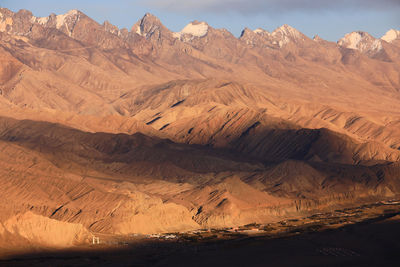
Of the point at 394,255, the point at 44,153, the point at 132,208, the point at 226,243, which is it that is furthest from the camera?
the point at 44,153

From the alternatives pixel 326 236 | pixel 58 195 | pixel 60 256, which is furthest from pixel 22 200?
pixel 326 236

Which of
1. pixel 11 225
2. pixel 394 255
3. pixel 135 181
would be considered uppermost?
pixel 135 181

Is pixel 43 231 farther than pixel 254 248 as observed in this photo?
Yes

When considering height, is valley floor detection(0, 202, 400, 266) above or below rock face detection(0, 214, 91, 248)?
below

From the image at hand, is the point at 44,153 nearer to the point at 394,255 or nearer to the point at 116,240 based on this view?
the point at 116,240

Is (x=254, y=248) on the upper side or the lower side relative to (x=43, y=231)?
lower

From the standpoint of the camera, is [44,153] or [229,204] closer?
[229,204]

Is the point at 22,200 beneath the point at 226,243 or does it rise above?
above

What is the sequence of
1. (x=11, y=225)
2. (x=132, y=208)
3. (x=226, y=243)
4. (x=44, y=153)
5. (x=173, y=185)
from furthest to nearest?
(x=44, y=153), (x=173, y=185), (x=132, y=208), (x=226, y=243), (x=11, y=225)

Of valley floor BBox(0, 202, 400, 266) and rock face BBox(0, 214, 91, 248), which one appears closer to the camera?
valley floor BBox(0, 202, 400, 266)

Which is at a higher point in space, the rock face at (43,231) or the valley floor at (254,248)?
the rock face at (43,231)

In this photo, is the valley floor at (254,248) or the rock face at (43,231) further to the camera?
the rock face at (43,231)
